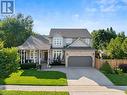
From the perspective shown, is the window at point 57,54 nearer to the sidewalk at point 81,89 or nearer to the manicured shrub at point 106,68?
the manicured shrub at point 106,68

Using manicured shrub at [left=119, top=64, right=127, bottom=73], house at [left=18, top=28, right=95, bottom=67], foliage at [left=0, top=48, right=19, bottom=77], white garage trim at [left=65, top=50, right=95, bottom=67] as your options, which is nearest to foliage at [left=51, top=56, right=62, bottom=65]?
house at [left=18, top=28, right=95, bottom=67]

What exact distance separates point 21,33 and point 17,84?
3035cm

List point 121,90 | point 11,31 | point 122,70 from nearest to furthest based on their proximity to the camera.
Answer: point 121,90
point 122,70
point 11,31

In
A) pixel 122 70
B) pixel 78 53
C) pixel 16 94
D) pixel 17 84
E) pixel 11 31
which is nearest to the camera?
pixel 16 94

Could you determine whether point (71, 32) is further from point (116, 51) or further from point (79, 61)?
point (116, 51)

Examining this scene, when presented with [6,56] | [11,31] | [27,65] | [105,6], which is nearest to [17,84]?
[6,56]

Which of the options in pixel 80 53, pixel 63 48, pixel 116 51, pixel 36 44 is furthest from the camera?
pixel 63 48

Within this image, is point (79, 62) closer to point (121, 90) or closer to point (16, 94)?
point (121, 90)

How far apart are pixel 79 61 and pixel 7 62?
48.3 ft

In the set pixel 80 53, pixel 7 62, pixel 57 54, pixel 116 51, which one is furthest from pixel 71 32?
pixel 7 62

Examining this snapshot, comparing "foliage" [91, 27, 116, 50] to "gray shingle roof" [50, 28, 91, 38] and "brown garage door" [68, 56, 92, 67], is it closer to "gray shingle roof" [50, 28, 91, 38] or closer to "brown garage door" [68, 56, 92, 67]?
"gray shingle roof" [50, 28, 91, 38]

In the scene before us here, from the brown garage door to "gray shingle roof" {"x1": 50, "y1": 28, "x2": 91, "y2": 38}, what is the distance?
16.5 feet

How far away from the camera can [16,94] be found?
782 inches

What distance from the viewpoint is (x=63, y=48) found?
43406 mm
